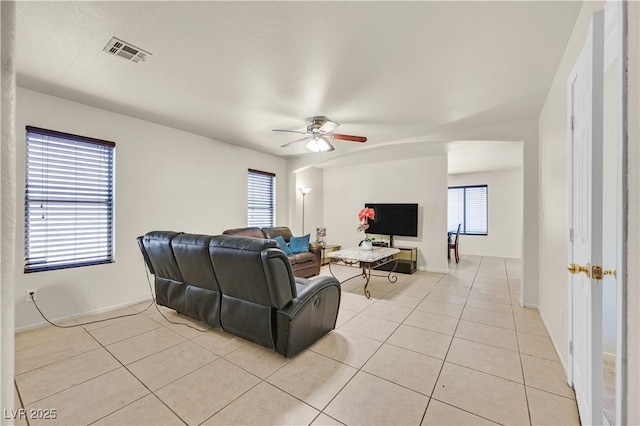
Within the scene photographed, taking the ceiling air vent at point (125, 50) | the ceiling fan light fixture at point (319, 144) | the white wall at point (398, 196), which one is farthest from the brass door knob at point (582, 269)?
the white wall at point (398, 196)

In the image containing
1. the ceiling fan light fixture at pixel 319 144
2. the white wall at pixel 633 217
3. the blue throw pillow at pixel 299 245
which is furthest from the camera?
the blue throw pillow at pixel 299 245

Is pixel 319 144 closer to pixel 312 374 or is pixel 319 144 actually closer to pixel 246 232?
pixel 246 232

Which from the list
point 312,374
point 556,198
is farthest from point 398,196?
point 312,374

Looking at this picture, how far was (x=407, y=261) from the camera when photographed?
5.64 m

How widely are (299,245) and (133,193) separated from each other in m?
2.81

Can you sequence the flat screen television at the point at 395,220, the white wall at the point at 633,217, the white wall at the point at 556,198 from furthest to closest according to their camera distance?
1. the flat screen television at the point at 395,220
2. the white wall at the point at 556,198
3. the white wall at the point at 633,217

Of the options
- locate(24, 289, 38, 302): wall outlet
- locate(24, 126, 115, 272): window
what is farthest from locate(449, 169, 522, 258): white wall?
locate(24, 289, 38, 302): wall outlet

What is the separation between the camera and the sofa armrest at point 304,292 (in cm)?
225

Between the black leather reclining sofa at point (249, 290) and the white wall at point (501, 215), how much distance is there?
22.2ft

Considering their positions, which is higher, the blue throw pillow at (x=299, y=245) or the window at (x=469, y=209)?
the window at (x=469, y=209)

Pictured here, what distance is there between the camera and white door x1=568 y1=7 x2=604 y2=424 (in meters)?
1.33

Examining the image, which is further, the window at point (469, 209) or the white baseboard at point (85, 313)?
the window at point (469, 209)

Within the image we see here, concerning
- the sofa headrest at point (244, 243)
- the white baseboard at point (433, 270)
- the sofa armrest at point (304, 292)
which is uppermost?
the sofa headrest at point (244, 243)

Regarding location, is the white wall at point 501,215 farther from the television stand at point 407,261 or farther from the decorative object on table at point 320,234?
the decorative object on table at point 320,234
